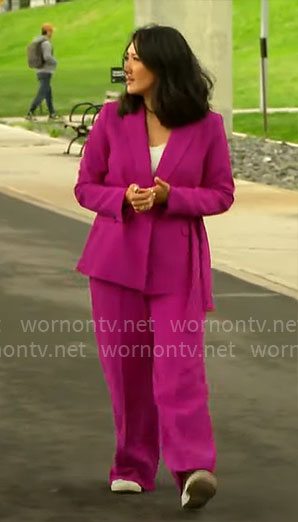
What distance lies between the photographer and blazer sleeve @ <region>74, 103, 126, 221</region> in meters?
7.38

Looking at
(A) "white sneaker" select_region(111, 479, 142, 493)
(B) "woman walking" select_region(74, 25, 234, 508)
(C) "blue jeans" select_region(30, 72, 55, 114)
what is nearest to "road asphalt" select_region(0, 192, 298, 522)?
(A) "white sneaker" select_region(111, 479, 142, 493)

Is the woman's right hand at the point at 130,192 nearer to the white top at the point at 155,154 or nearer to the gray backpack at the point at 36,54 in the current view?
the white top at the point at 155,154

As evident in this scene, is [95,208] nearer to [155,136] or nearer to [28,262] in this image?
[155,136]

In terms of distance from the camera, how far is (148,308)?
7.50 m

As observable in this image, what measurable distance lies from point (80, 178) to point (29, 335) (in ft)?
15.4

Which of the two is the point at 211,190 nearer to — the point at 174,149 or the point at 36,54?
the point at 174,149

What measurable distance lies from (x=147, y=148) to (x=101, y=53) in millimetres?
78649

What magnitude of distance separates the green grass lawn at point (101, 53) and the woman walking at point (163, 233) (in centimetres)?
2719

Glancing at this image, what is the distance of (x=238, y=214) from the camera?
20000mm

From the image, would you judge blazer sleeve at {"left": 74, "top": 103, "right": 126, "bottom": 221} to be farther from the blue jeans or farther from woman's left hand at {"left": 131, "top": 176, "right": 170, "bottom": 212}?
the blue jeans

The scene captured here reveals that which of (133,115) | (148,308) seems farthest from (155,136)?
(148,308)

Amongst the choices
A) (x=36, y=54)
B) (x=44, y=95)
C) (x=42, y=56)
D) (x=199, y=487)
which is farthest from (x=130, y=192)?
(x=36, y=54)

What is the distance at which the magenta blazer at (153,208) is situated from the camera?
7.39 m

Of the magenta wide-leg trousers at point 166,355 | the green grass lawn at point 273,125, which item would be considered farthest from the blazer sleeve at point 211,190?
the green grass lawn at point 273,125
